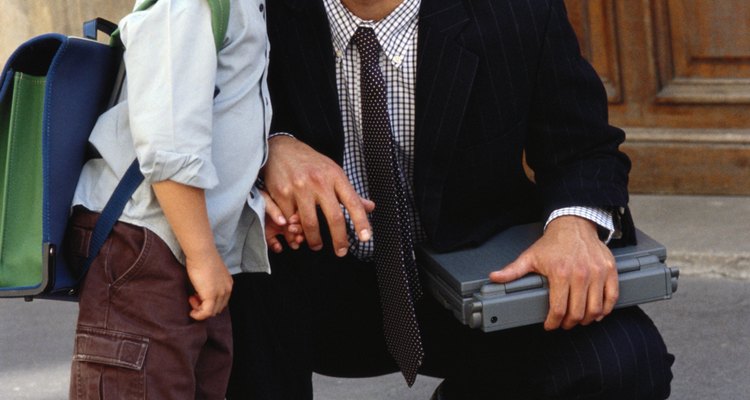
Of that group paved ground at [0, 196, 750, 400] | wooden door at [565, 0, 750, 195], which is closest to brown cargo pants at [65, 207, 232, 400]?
paved ground at [0, 196, 750, 400]

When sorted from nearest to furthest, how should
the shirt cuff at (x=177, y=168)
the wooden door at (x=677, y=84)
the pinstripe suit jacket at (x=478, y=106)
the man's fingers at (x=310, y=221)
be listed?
the shirt cuff at (x=177, y=168) → the man's fingers at (x=310, y=221) → the pinstripe suit jacket at (x=478, y=106) → the wooden door at (x=677, y=84)

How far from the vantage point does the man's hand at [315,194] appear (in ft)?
8.07

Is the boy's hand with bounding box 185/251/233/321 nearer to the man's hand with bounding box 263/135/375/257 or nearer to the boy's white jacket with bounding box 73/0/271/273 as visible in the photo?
the boy's white jacket with bounding box 73/0/271/273

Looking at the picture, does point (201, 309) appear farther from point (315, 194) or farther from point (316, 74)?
point (316, 74)

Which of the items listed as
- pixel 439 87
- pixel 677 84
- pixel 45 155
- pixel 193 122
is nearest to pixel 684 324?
pixel 677 84

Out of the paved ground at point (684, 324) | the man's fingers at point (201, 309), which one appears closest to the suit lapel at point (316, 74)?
the man's fingers at point (201, 309)

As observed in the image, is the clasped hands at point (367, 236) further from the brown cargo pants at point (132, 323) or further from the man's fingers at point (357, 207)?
the brown cargo pants at point (132, 323)

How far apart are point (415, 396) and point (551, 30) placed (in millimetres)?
1292

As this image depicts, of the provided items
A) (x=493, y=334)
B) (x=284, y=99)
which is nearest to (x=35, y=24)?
(x=284, y=99)

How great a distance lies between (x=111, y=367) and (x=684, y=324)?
2.16 metres

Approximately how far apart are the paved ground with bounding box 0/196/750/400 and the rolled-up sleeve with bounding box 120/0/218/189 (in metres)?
1.53

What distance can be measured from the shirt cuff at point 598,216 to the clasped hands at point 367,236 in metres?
0.02

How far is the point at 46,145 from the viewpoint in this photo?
2.25 metres

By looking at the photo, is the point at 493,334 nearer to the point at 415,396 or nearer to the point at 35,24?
the point at 415,396
